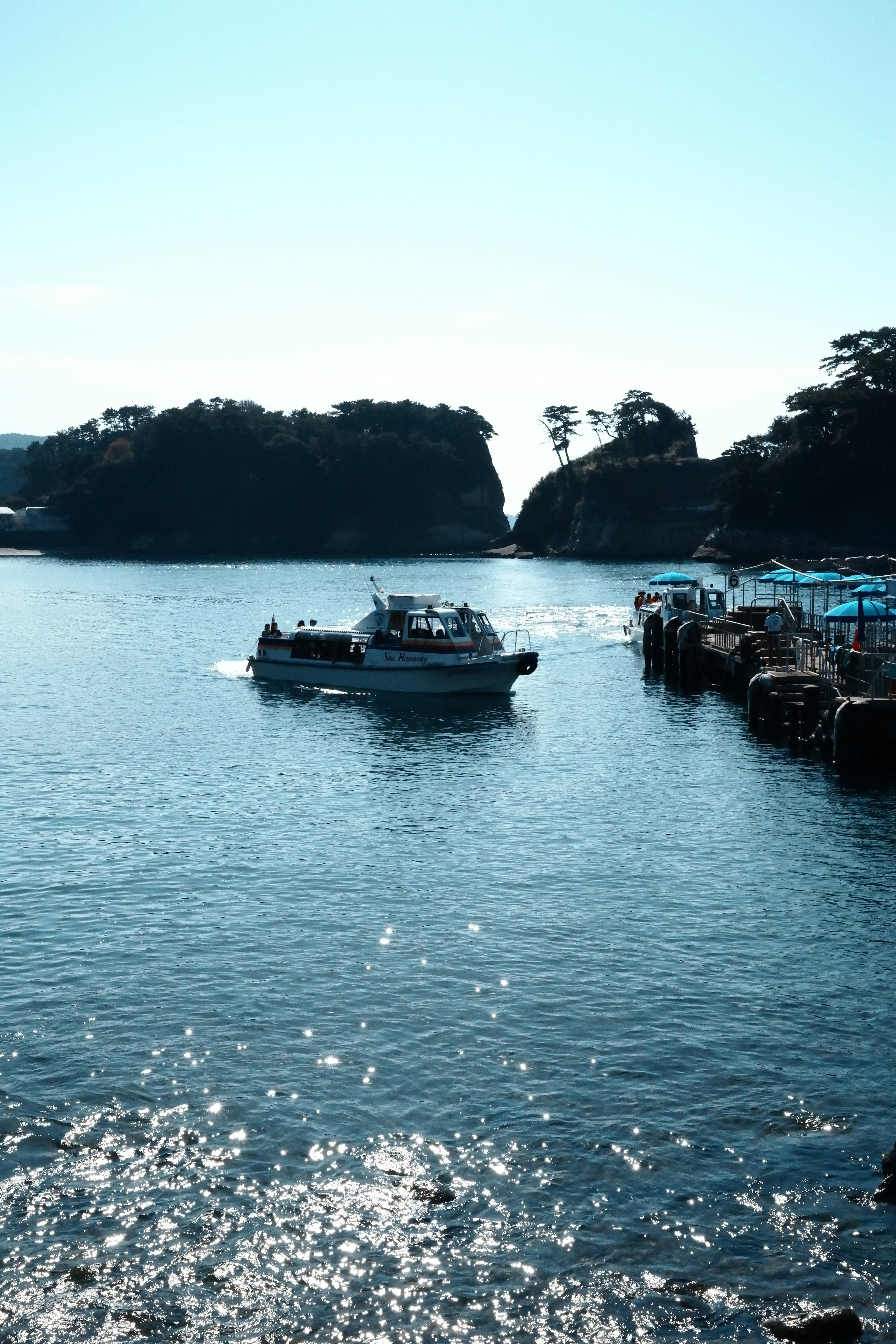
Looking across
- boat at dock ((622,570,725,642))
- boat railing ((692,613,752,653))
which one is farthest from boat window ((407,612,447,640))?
boat at dock ((622,570,725,642))

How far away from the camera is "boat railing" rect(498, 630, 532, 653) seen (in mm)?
72688

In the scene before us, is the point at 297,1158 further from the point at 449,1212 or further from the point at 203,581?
the point at 203,581

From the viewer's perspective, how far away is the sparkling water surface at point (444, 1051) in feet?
46.8

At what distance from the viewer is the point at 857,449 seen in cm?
16338

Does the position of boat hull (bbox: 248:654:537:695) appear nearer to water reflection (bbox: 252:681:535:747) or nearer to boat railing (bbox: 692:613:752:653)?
water reflection (bbox: 252:681:535:747)

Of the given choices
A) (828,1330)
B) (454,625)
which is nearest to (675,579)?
(454,625)

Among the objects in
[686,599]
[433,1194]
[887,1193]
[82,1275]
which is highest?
[686,599]

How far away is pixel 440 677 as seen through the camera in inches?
2297

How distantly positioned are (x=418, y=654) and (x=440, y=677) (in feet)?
5.06

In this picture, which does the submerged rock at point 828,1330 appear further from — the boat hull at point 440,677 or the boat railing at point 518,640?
the boat railing at point 518,640

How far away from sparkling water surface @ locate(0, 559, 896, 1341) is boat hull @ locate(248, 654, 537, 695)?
1400 centimetres

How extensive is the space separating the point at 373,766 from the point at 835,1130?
93.7 feet

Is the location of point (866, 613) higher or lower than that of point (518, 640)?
higher

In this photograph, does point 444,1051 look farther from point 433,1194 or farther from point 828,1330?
point 828,1330
